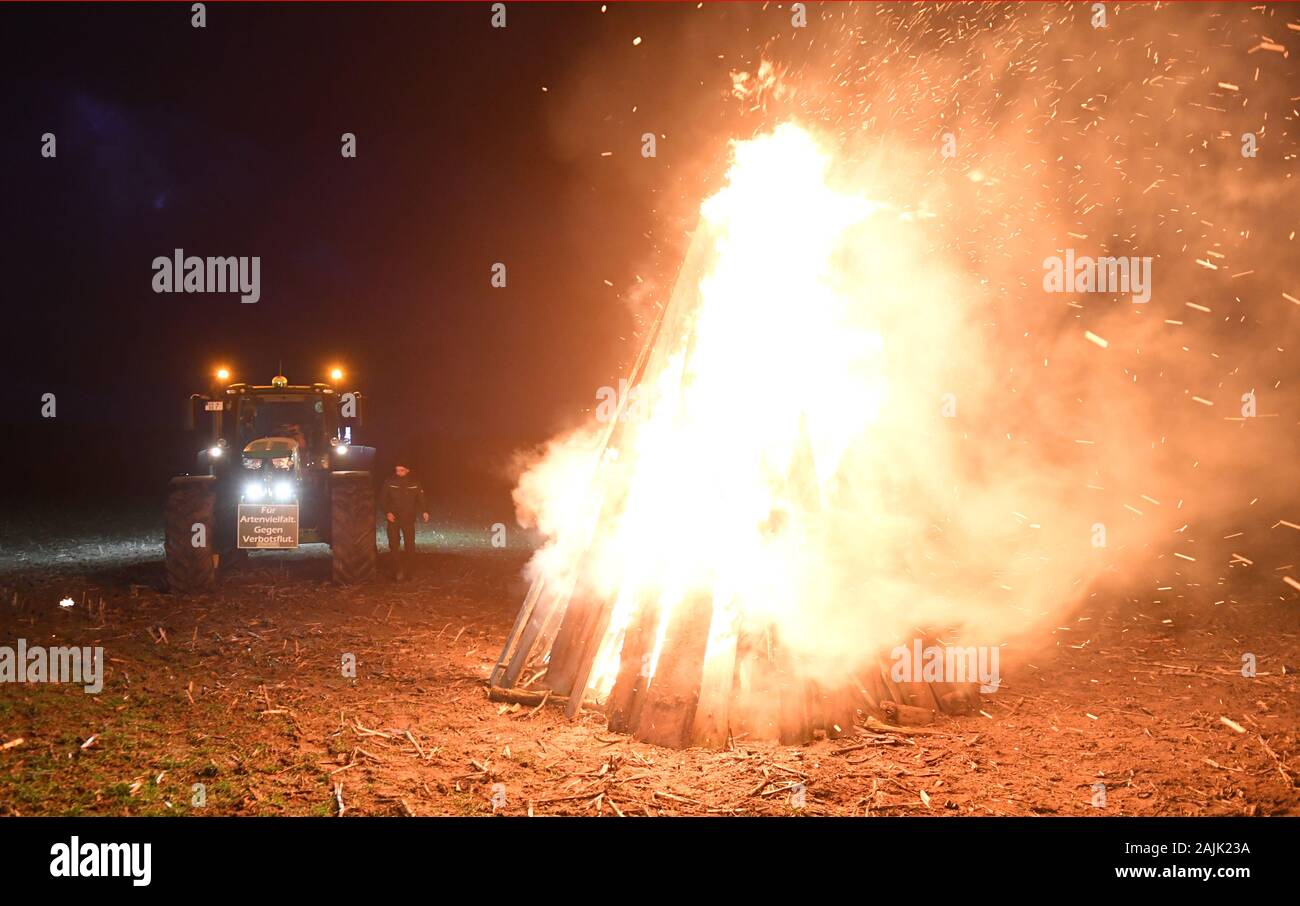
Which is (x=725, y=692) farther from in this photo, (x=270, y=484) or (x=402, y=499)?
(x=270, y=484)

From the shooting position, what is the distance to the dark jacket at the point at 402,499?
1402cm

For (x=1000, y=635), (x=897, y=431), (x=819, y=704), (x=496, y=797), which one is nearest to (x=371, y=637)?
(x=496, y=797)

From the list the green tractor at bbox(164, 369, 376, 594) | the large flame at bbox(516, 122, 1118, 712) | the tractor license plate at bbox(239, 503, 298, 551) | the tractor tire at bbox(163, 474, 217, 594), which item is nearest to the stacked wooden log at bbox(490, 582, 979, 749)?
the large flame at bbox(516, 122, 1118, 712)

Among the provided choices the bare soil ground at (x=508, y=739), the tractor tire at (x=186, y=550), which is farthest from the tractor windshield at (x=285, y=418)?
the bare soil ground at (x=508, y=739)

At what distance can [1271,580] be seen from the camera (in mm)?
13055

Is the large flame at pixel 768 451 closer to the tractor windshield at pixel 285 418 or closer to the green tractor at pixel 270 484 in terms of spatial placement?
the green tractor at pixel 270 484

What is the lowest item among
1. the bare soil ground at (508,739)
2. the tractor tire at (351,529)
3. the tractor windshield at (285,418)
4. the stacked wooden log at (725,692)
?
the bare soil ground at (508,739)

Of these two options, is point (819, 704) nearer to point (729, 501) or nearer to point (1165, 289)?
point (729, 501)

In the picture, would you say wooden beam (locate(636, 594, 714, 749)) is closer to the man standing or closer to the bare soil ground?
the bare soil ground

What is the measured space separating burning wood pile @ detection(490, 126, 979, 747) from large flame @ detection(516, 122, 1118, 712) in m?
0.02

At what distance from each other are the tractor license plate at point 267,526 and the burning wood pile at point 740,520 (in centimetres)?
642

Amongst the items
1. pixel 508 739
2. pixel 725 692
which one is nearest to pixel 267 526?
pixel 508 739

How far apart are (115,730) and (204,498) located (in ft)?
22.0
